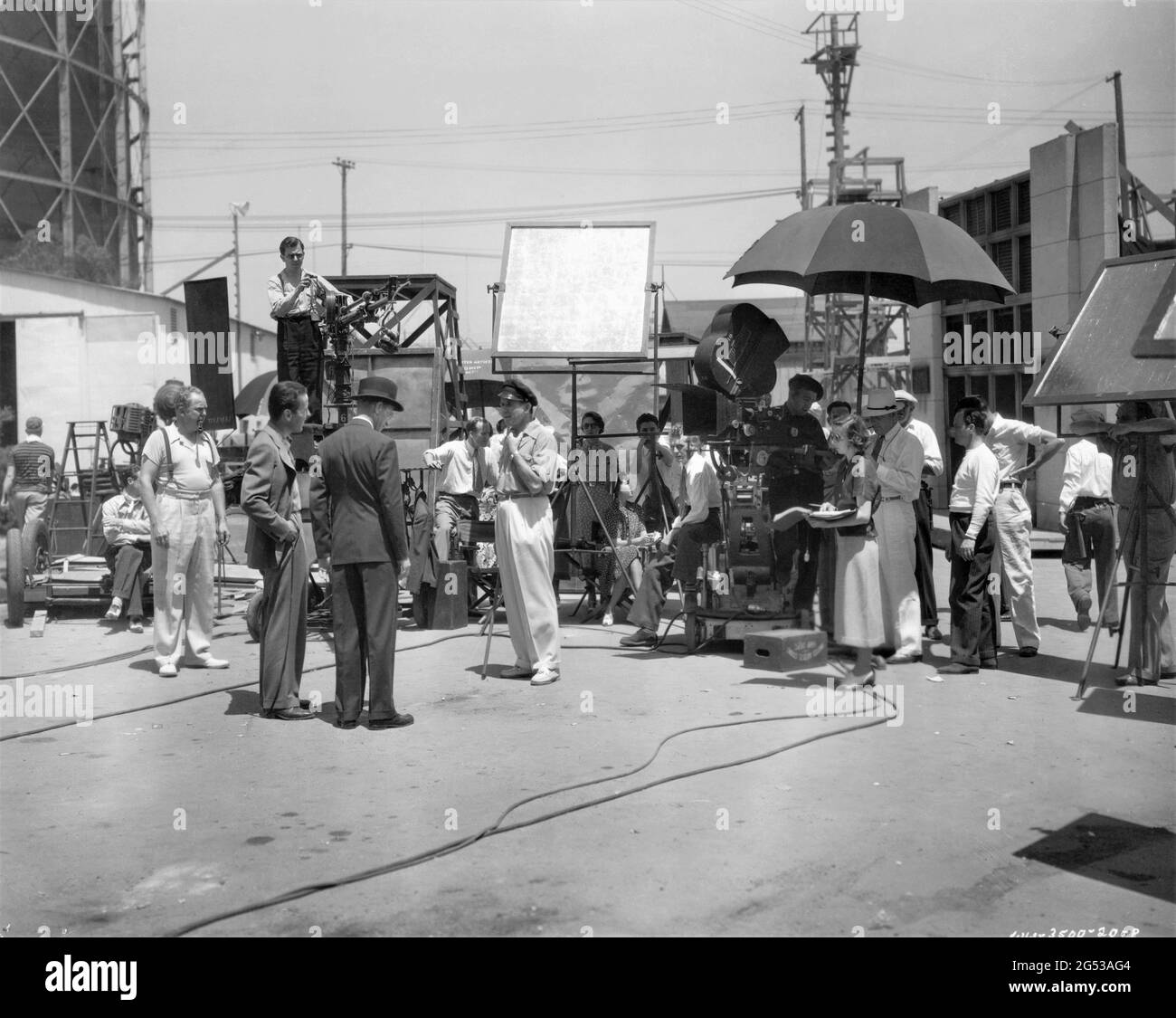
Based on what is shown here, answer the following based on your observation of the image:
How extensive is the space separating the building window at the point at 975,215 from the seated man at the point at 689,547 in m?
14.9

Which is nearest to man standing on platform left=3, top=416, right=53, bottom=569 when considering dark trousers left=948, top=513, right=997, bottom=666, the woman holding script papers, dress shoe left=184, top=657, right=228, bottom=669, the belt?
dress shoe left=184, top=657, right=228, bottom=669

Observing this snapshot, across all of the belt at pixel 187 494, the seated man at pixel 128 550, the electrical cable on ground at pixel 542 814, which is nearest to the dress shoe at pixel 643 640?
the electrical cable on ground at pixel 542 814

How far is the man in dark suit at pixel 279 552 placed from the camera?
8.17m

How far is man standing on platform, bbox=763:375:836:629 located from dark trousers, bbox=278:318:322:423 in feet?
15.7

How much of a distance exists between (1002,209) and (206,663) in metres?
17.7

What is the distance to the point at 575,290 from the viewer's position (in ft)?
42.0

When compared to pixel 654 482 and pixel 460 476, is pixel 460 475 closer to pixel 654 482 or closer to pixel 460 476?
pixel 460 476

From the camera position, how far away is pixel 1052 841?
18.0ft

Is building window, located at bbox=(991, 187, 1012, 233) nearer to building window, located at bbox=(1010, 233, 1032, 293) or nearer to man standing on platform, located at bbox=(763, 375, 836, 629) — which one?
building window, located at bbox=(1010, 233, 1032, 293)

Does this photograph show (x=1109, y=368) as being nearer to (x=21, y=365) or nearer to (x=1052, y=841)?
(x=1052, y=841)

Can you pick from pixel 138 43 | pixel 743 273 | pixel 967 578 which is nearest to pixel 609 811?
pixel 967 578

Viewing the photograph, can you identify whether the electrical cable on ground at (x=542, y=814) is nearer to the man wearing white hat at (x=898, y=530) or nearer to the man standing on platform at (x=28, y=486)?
the man wearing white hat at (x=898, y=530)

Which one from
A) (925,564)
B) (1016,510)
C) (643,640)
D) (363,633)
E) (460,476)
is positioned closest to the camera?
(363,633)

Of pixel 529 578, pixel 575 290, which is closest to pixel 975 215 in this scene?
pixel 575 290
